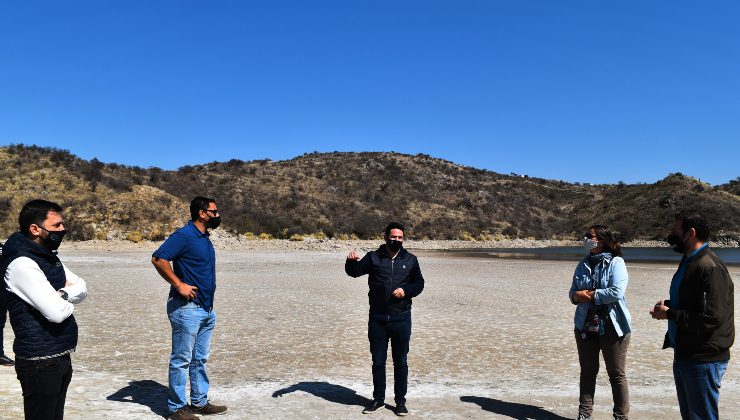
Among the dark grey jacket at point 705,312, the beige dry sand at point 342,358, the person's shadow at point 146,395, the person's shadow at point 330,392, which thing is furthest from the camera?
the person's shadow at point 330,392

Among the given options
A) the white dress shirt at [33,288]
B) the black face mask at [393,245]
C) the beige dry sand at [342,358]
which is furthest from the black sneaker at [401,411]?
the white dress shirt at [33,288]

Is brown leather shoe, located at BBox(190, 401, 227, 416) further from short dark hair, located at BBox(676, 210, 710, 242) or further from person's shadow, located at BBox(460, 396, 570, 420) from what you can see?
short dark hair, located at BBox(676, 210, 710, 242)

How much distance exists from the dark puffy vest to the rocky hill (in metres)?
35.7

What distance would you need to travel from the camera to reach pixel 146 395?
Answer: 243 inches

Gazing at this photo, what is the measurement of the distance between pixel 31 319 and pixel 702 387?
15.3 feet

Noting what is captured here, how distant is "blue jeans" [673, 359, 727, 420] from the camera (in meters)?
3.97

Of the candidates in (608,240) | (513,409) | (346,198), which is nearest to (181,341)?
(513,409)

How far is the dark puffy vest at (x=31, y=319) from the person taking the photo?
11.7 ft

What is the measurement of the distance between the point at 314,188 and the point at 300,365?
65.1m

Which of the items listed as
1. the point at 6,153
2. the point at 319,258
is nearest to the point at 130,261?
the point at 319,258

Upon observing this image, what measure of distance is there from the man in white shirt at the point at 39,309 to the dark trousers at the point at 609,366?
454 centimetres

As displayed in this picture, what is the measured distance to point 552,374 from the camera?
24.0ft

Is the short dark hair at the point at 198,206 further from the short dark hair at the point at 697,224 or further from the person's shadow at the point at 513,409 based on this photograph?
the short dark hair at the point at 697,224

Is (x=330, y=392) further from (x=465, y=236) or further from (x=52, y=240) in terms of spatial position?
(x=465, y=236)
